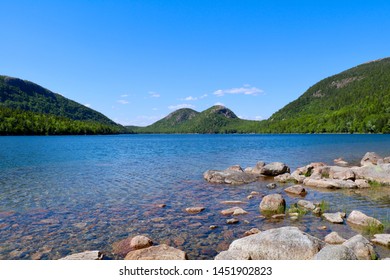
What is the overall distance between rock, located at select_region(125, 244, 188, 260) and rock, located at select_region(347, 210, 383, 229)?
9255mm

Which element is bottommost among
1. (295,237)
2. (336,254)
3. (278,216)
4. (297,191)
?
(278,216)

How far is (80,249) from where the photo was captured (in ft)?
38.5

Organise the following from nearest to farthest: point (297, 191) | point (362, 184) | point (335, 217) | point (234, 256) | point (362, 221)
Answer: point (234, 256) → point (362, 221) → point (335, 217) → point (297, 191) → point (362, 184)

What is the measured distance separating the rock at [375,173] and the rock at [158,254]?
2087 cm

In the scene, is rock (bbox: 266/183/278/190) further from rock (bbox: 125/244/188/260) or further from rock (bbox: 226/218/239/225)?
rock (bbox: 125/244/188/260)

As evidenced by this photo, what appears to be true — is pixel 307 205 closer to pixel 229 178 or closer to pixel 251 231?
pixel 251 231

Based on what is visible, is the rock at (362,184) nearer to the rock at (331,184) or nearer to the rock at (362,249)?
the rock at (331,184)

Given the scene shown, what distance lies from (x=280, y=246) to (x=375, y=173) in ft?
63.2

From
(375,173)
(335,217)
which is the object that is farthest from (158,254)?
(375,173)

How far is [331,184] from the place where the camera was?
22859 mm

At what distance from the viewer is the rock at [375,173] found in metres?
23.6
